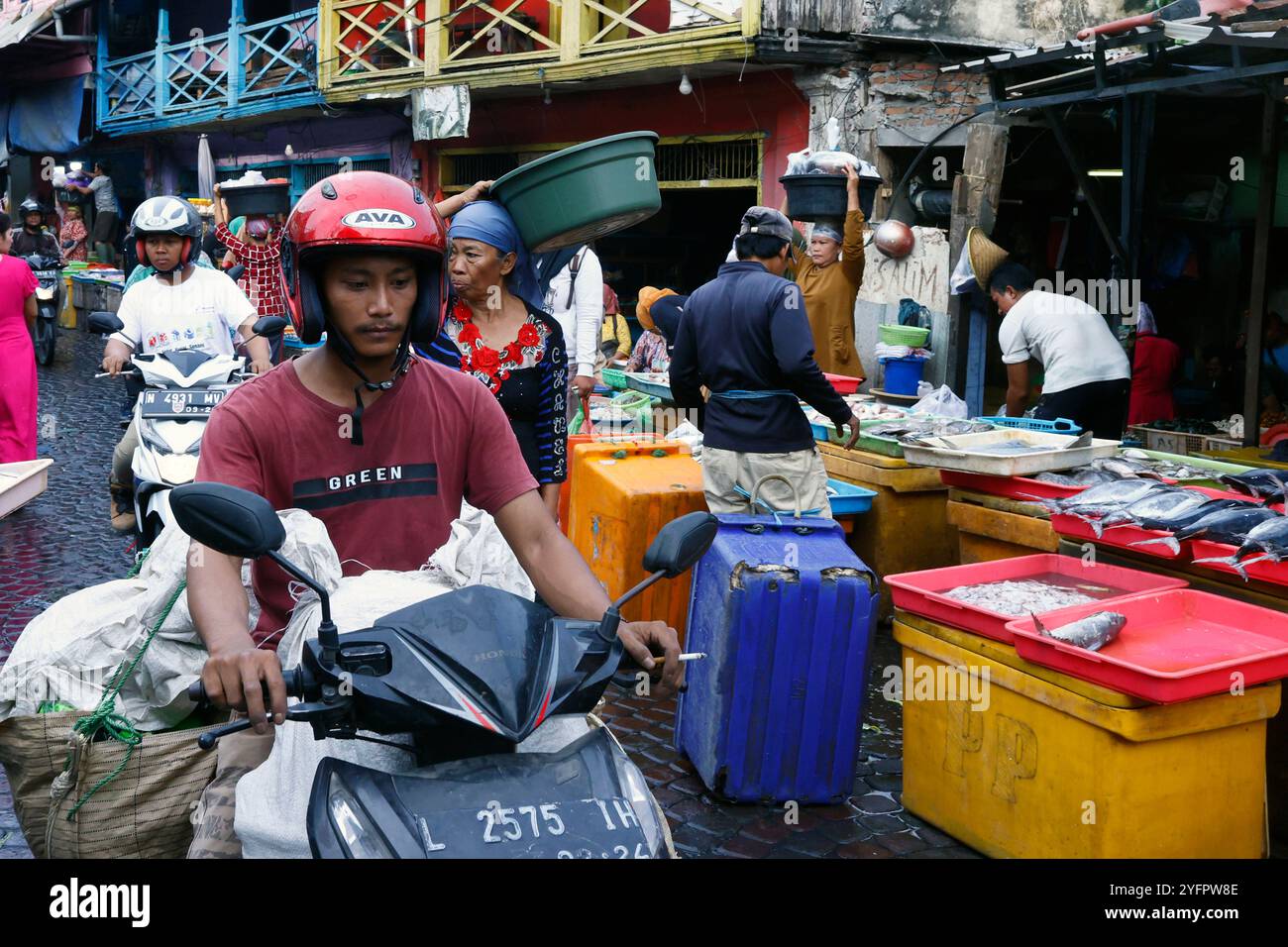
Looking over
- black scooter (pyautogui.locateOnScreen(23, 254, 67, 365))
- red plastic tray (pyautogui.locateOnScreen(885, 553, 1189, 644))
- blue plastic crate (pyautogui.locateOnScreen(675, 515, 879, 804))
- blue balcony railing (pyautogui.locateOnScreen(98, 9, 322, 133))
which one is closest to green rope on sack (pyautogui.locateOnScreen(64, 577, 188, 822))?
blue plastic crate (pyautogui.locateOnScreen(675, 515, 879, 804))

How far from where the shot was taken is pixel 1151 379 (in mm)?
11625

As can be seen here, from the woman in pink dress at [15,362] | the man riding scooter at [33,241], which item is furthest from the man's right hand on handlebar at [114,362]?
the man riding scooter at [33,241]

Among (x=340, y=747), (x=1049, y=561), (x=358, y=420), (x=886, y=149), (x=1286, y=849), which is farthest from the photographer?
(x=886, y=149)

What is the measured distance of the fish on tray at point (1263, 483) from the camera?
553cm

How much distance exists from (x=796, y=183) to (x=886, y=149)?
4.21 m

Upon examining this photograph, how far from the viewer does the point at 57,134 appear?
89.8 ft

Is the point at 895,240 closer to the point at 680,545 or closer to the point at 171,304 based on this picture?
the point at 171,304

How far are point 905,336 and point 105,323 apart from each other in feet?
24.3

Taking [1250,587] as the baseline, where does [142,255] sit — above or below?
above

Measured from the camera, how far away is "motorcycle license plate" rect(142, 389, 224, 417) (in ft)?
21.9

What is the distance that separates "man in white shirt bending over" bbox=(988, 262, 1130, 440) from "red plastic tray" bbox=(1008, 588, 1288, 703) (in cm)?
390

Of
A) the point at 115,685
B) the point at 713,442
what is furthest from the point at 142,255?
the point at 115,685

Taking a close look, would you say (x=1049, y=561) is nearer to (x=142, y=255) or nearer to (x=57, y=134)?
(x=142, y=255)

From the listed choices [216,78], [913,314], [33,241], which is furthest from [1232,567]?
[216,78]
